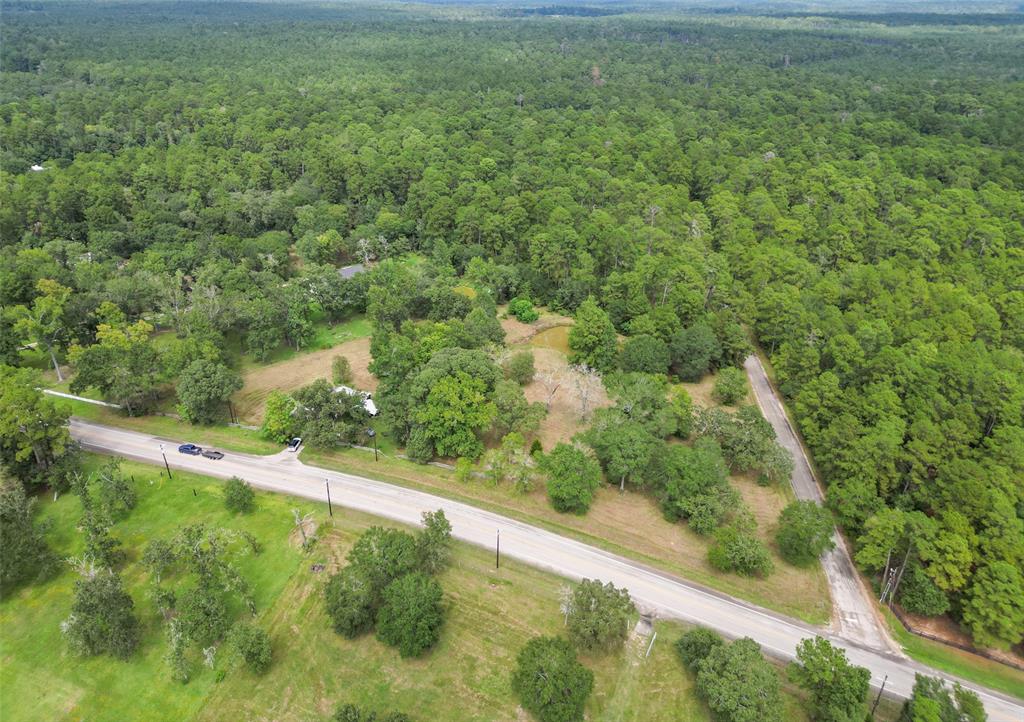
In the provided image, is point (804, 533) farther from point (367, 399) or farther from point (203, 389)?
point (203, 389)

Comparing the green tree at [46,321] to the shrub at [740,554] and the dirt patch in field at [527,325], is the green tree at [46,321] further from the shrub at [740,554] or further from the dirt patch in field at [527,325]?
the shrub at [740,554]

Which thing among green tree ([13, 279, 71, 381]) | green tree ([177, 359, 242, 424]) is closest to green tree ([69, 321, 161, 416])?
green tree ([177, 359, 242, 424])

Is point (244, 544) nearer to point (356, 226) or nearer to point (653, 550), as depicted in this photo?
point (653, 550)

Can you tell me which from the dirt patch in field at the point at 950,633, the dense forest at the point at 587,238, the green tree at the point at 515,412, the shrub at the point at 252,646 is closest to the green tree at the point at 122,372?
the dense forest at the point at 587,238

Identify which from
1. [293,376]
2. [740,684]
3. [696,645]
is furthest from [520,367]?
[740,684]

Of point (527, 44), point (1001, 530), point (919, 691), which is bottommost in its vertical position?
point (919, 691)

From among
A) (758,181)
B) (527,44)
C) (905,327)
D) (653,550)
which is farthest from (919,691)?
(527,44)
